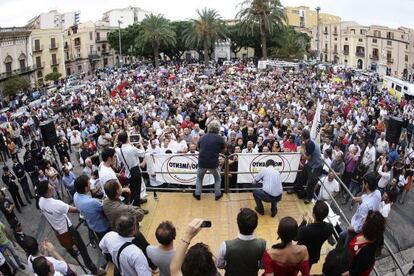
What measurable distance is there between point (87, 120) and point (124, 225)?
15792 mm

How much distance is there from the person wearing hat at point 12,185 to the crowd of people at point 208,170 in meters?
0.05

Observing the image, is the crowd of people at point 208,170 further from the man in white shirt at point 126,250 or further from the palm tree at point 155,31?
the palm tree at point 155,31

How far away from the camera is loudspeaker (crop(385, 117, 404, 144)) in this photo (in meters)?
14.6

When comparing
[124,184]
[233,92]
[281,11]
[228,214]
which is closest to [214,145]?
[228,214]

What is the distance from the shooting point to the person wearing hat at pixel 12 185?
43.0 ft

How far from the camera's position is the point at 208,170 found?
30.0 ft

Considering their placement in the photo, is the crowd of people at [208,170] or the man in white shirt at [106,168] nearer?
the crowd of people at [208,170]

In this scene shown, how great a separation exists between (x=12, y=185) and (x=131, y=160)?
7018 mm

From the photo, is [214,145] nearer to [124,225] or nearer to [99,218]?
[99,218]

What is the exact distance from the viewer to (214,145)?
345 inches

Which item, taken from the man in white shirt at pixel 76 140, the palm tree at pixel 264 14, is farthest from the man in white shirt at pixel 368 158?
the palm tree at pixel 264 14

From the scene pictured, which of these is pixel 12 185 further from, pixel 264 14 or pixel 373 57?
pixel 373 57

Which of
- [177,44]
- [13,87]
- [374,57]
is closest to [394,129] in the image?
[13,87]

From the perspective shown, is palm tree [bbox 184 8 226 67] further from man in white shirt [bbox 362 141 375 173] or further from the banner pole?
the banner pole
